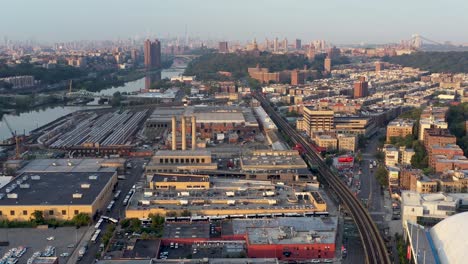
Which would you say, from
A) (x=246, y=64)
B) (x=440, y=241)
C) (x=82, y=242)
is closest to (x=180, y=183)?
(x=82, y=242)

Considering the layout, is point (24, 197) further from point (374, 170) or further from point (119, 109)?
point (119, 109)

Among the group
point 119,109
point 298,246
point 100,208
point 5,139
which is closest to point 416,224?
point 298,246

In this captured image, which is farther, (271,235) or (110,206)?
(110,206)

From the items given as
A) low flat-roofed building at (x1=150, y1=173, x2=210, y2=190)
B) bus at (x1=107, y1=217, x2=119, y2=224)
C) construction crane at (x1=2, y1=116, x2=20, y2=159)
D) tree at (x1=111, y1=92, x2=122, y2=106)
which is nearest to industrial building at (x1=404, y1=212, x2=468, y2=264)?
low flat-roofed building at (x1=150, y1=173, x2=210, y2=190)

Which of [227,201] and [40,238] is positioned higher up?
[227,201]

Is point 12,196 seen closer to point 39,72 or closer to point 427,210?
point 427,210

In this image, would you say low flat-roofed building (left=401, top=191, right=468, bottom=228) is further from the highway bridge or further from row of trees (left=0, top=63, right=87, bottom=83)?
row of trees (left=0, top=63, right=87, bottom=83)
